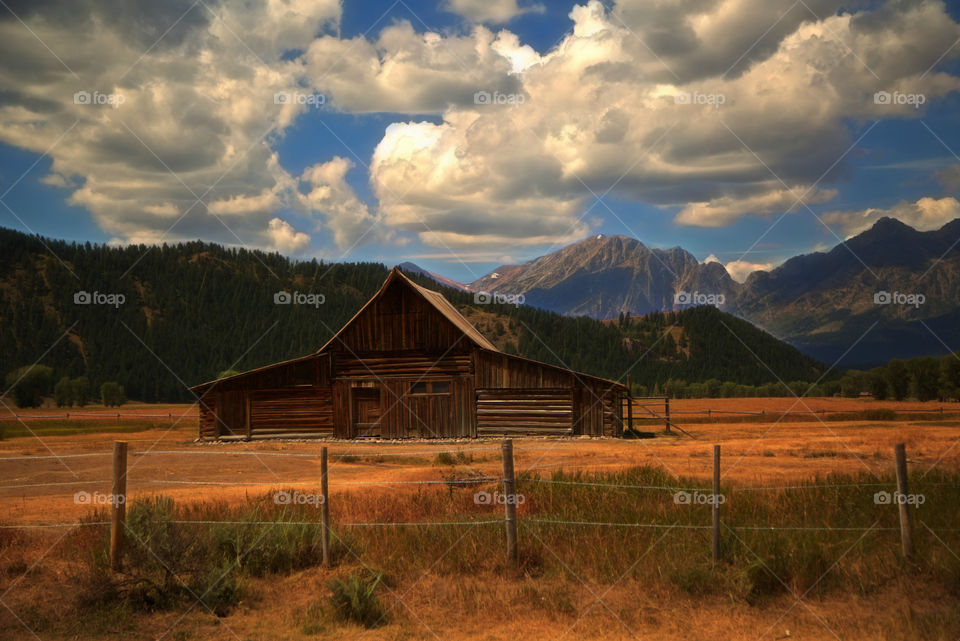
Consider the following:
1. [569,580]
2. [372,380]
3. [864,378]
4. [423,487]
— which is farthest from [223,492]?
[864,378]

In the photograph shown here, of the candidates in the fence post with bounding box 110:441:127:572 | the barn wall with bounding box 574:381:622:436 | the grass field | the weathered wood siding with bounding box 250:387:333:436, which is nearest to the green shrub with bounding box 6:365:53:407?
the weathered wood siding with bounding box 250:387:333:436

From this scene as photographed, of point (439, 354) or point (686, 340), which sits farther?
point (686, 340)

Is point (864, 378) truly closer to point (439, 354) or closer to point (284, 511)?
point (439, 354)

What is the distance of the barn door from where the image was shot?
3316 cm

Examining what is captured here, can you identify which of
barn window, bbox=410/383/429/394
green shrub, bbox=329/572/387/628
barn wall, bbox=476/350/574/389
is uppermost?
barn wall, bbox=476/350/574/389

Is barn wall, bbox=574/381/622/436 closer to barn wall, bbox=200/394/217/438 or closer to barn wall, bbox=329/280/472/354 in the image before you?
barn wall, bbox=329/280/472/354

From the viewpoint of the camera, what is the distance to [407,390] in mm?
33000

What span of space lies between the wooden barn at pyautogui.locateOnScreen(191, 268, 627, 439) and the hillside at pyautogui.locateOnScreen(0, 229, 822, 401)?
99.5 metres

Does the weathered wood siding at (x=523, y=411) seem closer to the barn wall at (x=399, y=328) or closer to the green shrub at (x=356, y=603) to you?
the barn wall at (x=399, y=328)

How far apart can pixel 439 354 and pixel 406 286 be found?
12.1ft

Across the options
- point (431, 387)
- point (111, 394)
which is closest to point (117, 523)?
point (431, 387)

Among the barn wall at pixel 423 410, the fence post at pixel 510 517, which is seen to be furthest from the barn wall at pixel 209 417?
→ the fence post at pixel 510 517

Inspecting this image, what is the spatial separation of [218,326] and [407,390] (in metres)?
135

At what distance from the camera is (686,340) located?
182 meters
